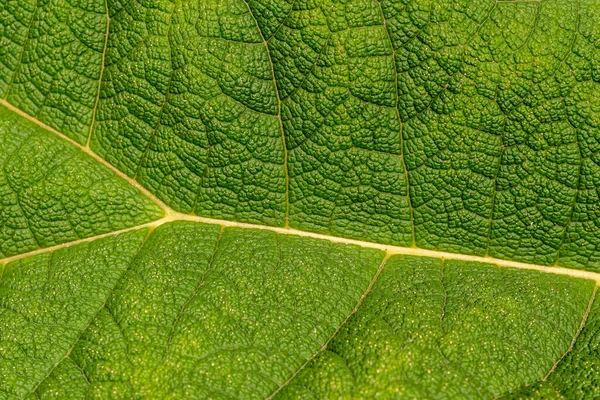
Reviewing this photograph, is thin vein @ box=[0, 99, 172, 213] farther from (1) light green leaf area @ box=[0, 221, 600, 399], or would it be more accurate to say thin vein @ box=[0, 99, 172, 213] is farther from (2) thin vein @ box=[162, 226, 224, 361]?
(2) thin vein @ box=[162, 226, 224, 361]

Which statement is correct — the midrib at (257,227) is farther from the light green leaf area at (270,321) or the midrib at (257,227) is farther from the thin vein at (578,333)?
the thin vein at (578,333)

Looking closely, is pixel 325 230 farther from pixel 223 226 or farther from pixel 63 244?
pixel 63 244

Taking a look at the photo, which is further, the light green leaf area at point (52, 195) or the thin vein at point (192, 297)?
the light green leaf area at point (52, 195)

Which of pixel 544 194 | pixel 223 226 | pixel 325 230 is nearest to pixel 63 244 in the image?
pixel 223 226

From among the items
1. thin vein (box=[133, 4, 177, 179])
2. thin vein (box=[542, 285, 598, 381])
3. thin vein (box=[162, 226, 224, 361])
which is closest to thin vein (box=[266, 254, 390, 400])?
thin vein (box=[162, 226, 224, 361])

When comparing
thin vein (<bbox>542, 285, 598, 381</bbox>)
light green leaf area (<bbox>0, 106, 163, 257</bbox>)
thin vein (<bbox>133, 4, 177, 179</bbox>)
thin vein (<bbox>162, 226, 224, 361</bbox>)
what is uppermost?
thin vein (<bbox>133, 4, 177, 179</bbox>)

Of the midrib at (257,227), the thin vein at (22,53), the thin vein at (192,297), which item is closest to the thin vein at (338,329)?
the midrib at (257,227)

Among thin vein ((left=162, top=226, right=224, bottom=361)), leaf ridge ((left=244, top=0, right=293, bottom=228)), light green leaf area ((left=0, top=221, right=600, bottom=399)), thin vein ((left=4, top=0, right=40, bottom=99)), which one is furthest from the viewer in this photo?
thin vein ((left=4, top=0, right=40, bottom=99))

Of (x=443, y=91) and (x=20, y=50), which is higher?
(x=20, y=50)
